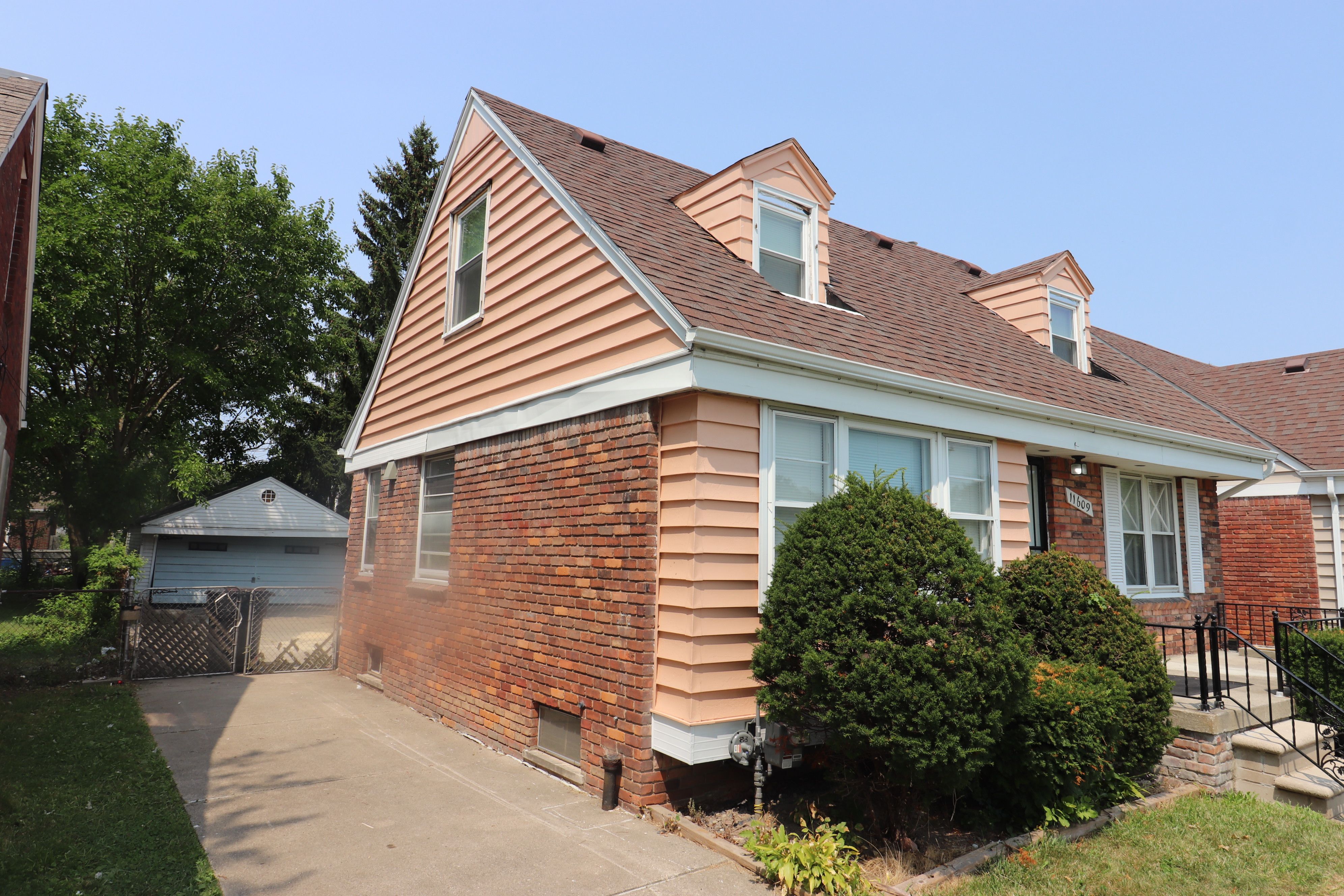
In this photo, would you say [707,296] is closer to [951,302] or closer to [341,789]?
[341,789]

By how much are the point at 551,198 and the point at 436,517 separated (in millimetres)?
4341

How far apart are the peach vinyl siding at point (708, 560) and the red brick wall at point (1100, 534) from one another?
171 inches

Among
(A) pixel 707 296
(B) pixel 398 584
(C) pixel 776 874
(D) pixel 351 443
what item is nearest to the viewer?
(C) pixel 776 874

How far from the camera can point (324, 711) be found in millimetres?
9414

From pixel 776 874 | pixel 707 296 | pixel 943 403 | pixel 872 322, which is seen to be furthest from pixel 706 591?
pixel 872 322

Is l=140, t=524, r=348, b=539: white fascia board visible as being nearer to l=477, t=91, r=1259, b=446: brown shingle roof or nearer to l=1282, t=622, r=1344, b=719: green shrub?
l=477, t=91, r=1259, b=446: brown shingle roof

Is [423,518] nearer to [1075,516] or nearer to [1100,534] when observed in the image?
[1075,516]

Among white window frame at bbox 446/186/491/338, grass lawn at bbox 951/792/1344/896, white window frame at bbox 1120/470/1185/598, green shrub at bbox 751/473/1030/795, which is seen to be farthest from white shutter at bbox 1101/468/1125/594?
white window frame at bbox 446/186/491/338

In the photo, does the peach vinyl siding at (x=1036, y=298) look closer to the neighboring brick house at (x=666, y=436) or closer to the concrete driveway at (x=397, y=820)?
the neighboring brick house at (x=666, y=436)

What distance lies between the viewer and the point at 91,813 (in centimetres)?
567

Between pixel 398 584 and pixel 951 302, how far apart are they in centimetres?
852

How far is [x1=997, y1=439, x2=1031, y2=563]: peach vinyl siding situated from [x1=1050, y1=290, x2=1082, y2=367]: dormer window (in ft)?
12.4

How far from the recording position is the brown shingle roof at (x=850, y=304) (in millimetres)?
6617

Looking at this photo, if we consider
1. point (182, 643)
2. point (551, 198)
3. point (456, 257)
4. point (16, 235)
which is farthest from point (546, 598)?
point (16, 235)
